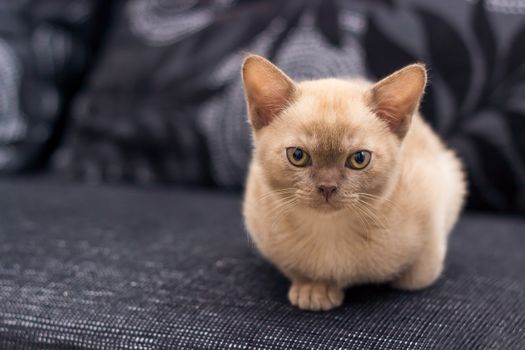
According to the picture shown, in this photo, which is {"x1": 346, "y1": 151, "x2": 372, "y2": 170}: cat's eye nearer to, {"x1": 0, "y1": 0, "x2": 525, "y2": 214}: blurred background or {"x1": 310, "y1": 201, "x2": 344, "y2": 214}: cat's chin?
{"x1": 310, "y1": 201, "x2": 344, "y2": 214}: cat's chin

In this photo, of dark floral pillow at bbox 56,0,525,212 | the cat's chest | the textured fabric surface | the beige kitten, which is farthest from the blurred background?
the cat's chest

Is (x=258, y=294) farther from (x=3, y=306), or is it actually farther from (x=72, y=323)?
(x=3, y=306)

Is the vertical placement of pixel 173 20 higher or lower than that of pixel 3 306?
higher

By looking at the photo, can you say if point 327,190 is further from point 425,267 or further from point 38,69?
point 38,69

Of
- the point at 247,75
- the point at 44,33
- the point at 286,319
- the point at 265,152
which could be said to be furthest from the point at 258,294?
the point at 44,33

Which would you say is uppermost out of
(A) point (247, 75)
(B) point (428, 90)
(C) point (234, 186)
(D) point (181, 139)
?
(A) point (247, 75)

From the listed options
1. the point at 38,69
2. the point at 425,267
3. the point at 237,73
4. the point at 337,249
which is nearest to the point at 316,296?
the point at 337,249

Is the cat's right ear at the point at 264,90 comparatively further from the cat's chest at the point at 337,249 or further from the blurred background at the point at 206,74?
the blurred background at the point at 206,74
